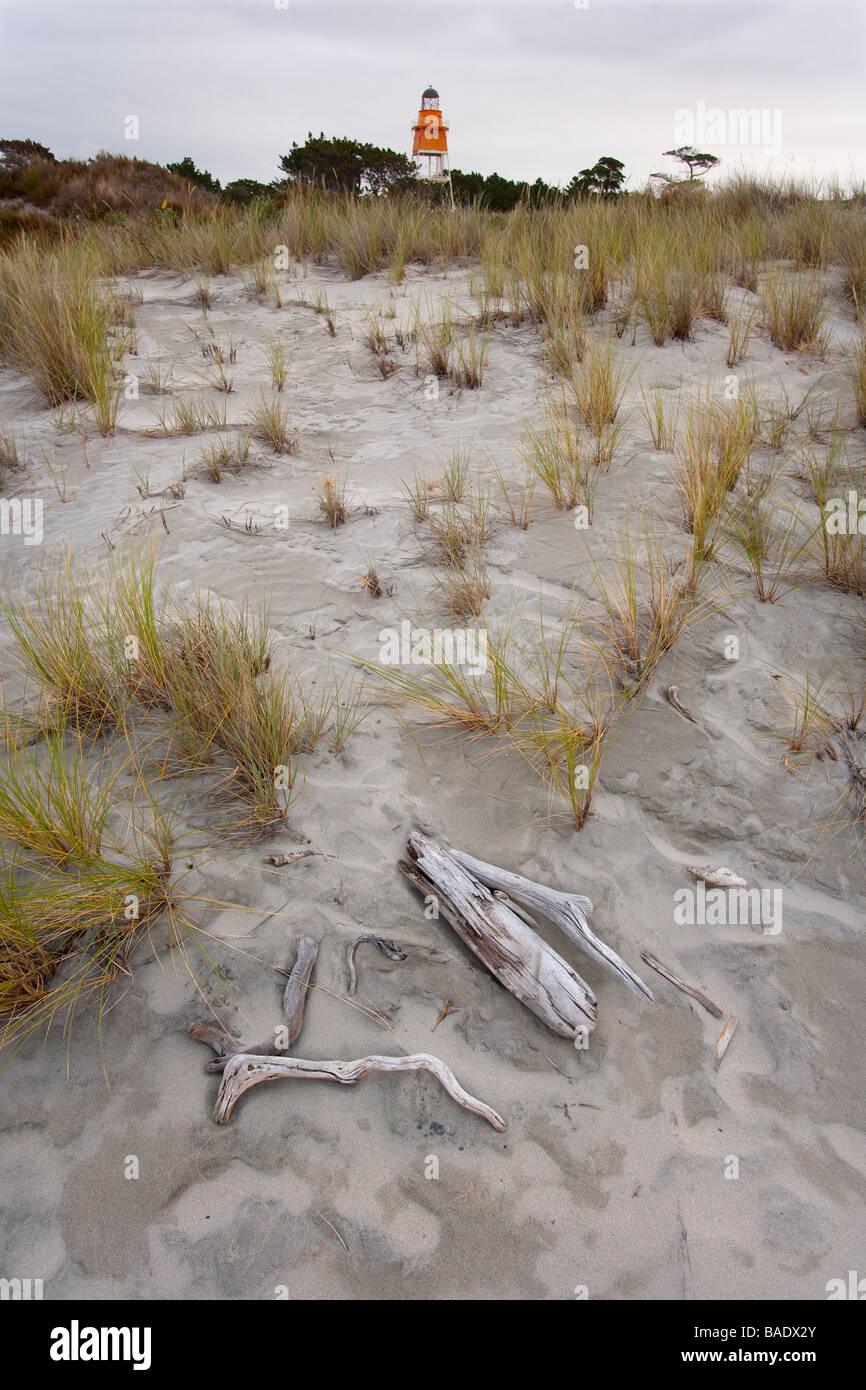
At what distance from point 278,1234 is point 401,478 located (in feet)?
11.2

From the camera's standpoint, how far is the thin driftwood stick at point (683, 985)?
6.60 feet

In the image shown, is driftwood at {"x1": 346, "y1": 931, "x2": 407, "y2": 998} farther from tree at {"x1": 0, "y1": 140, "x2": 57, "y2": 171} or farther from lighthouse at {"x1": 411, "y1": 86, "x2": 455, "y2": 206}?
lighthouse at {"x1": 411, "y1": 86, "x2": 455, "y2": 206}

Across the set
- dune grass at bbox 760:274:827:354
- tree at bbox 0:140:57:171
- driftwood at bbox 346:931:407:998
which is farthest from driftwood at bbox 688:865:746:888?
tree at bbox 0:140:57:171

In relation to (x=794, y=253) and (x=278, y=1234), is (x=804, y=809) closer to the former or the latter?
(x=278, y=1234)

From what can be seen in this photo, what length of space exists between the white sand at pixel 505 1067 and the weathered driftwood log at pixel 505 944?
57 mm

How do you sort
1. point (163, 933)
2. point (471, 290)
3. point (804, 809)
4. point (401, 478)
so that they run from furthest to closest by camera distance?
point (471, 290) → point (401, 478) → point (804, 809) → point (163, 933)

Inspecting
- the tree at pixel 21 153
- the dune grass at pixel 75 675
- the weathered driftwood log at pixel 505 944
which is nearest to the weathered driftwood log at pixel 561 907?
the weathered driftwood log at pixel 505 944

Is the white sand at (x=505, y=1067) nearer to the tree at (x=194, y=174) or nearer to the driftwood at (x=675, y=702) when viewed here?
the driftwood at (x=675, y=702)

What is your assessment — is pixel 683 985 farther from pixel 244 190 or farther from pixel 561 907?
pixel 244 190

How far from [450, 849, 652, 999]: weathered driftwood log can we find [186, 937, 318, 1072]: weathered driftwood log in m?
0.57

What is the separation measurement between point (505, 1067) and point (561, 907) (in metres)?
0.44

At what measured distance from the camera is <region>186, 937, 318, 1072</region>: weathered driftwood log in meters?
1.84

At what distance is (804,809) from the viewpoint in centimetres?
247
